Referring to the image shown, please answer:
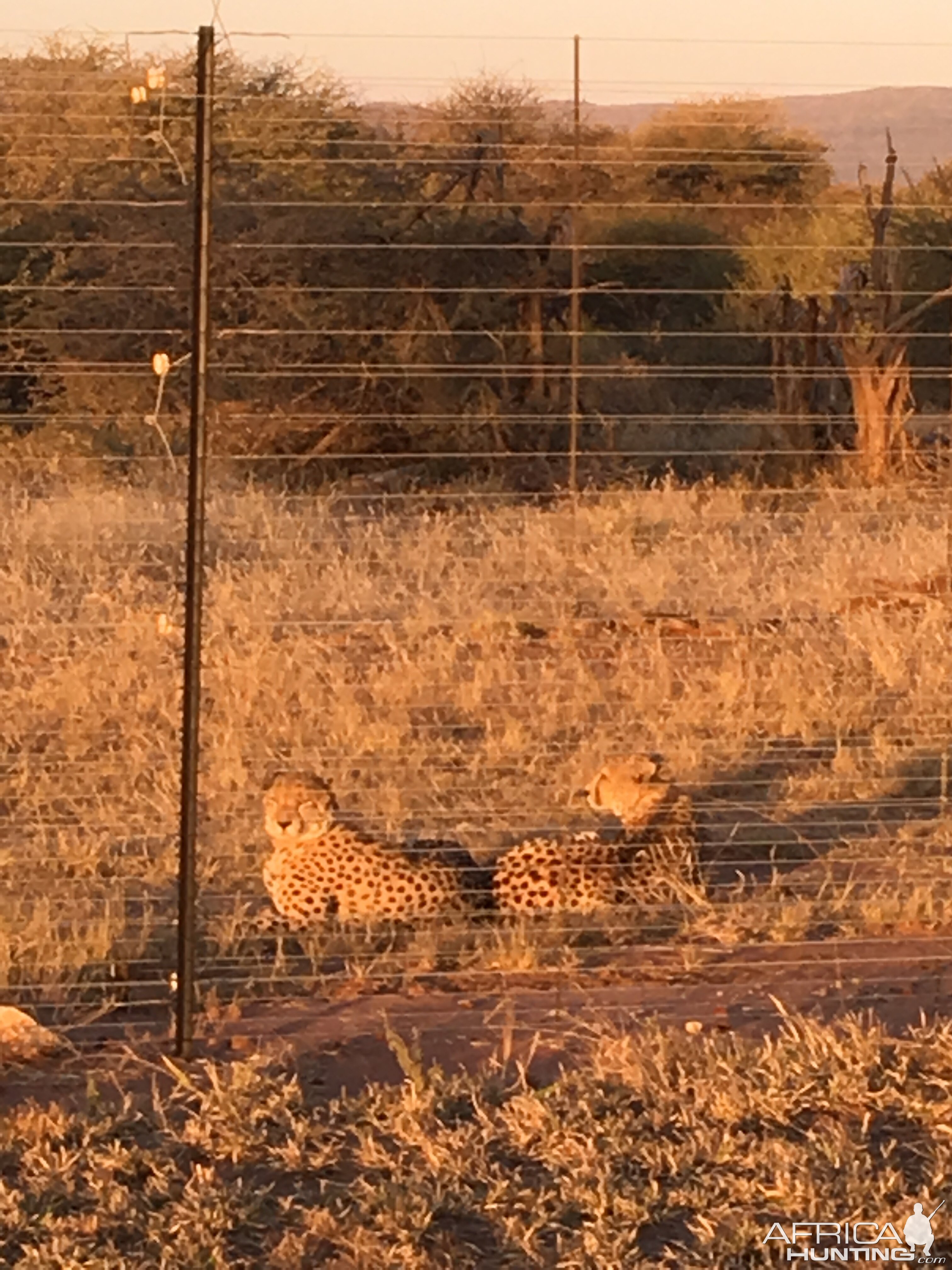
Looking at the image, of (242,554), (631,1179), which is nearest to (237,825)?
(631,1179)

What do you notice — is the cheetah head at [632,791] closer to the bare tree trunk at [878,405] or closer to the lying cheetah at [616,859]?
the lying cheetah at [616,859]

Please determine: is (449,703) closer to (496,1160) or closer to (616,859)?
(616,859)

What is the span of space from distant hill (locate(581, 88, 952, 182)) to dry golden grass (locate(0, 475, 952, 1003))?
6.91 ft

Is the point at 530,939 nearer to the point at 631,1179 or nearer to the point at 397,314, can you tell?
the point at 631,1179

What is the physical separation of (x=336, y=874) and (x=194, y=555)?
4.23ft

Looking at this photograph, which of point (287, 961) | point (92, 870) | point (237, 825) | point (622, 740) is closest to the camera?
point (287, 961)

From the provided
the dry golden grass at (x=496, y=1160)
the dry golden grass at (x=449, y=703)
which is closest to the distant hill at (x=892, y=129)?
the dry golden grass at (x=449, y=703)

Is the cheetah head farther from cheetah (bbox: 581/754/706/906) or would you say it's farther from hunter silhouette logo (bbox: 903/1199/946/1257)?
hunter silhouette logo (bbox: 903/1199/946/1257)

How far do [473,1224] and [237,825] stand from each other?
2.77 meters

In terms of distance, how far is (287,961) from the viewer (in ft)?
17.3

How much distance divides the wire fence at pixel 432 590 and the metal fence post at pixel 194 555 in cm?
1

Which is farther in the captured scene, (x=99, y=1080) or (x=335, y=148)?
(x=335, y=148)

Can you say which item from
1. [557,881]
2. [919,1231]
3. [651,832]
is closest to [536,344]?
[651,832]

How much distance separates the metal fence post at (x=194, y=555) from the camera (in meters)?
4.49
